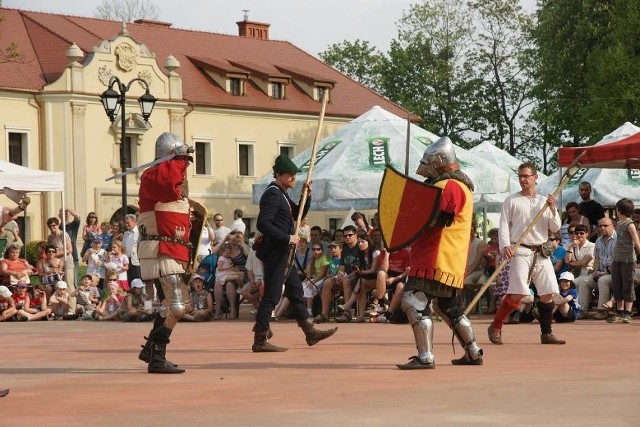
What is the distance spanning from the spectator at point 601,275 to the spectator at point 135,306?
6.96 m

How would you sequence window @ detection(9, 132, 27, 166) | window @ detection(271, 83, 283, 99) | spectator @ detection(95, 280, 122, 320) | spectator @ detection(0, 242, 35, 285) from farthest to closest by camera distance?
1. window @ detection(271, 83, 283, 99)
2. window @ detection(9, 132, 27, 166)
3. spectator @ detection(0, 242, 35, 285)
4. spectator @ detection(95, 280, 122, 320)

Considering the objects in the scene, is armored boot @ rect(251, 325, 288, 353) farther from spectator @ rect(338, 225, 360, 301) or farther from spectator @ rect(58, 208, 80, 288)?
spectator @ rect(58, 208, 80, 288)

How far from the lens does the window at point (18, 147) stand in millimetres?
59312

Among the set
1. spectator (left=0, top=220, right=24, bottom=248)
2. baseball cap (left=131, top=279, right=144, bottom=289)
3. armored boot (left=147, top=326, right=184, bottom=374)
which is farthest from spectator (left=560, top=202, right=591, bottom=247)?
armored boot (left=147, top=326, right=184, bottom=374)

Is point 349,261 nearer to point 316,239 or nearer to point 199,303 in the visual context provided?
point 316,239

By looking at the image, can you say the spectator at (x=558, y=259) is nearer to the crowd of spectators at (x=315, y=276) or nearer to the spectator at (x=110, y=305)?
the crowd of spectators at (x=315, y=276)

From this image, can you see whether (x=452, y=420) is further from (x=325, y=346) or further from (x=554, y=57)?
(x=554, y=57)

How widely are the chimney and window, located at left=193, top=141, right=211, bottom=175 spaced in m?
12.3

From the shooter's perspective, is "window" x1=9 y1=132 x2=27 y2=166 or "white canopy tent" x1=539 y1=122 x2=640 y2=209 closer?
"white canopy tent" x1=539 y1=122 x2=640 y2=209

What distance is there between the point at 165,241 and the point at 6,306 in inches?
506

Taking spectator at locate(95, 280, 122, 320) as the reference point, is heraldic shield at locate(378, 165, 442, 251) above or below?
above

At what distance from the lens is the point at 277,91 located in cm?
6912

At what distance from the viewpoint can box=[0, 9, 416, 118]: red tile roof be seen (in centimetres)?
6081

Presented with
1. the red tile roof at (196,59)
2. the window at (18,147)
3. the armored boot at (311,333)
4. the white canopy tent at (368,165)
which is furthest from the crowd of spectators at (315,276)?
the red tile roof at (196,59)
